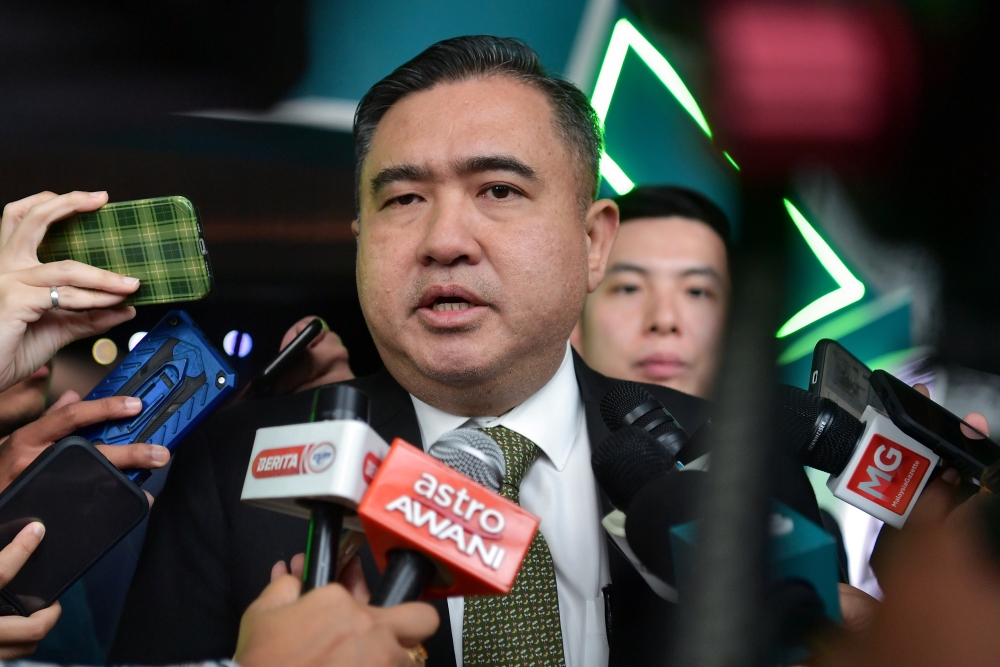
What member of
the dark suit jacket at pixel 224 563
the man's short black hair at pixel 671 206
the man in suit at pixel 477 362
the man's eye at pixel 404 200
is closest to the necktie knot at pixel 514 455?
the man in suit at pixel 477 362

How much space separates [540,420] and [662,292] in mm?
472

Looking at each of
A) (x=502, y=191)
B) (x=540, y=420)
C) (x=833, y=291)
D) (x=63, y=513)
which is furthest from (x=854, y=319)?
(x=63, y=513)

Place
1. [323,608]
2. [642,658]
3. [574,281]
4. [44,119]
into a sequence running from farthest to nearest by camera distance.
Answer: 1. [44,119]
2. [574,281]
3. [642,658]
4. [323,608]

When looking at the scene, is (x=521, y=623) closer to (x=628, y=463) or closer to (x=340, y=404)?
(x=628, y=463)

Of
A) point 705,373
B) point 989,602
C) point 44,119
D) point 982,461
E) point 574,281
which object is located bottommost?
point 705,373

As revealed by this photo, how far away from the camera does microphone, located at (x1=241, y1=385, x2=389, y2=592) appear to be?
0.75 metres

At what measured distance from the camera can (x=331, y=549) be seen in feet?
2.54

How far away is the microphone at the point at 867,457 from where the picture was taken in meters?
0.97

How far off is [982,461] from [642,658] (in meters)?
0.58

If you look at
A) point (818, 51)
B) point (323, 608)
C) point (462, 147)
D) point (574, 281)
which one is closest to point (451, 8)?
point (462, 147)

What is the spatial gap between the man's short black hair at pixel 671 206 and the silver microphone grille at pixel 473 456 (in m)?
1.06

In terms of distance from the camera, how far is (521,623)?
126cm

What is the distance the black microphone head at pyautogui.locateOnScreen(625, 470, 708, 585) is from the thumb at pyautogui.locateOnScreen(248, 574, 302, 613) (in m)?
0.33

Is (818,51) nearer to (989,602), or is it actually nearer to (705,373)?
(989,602)
